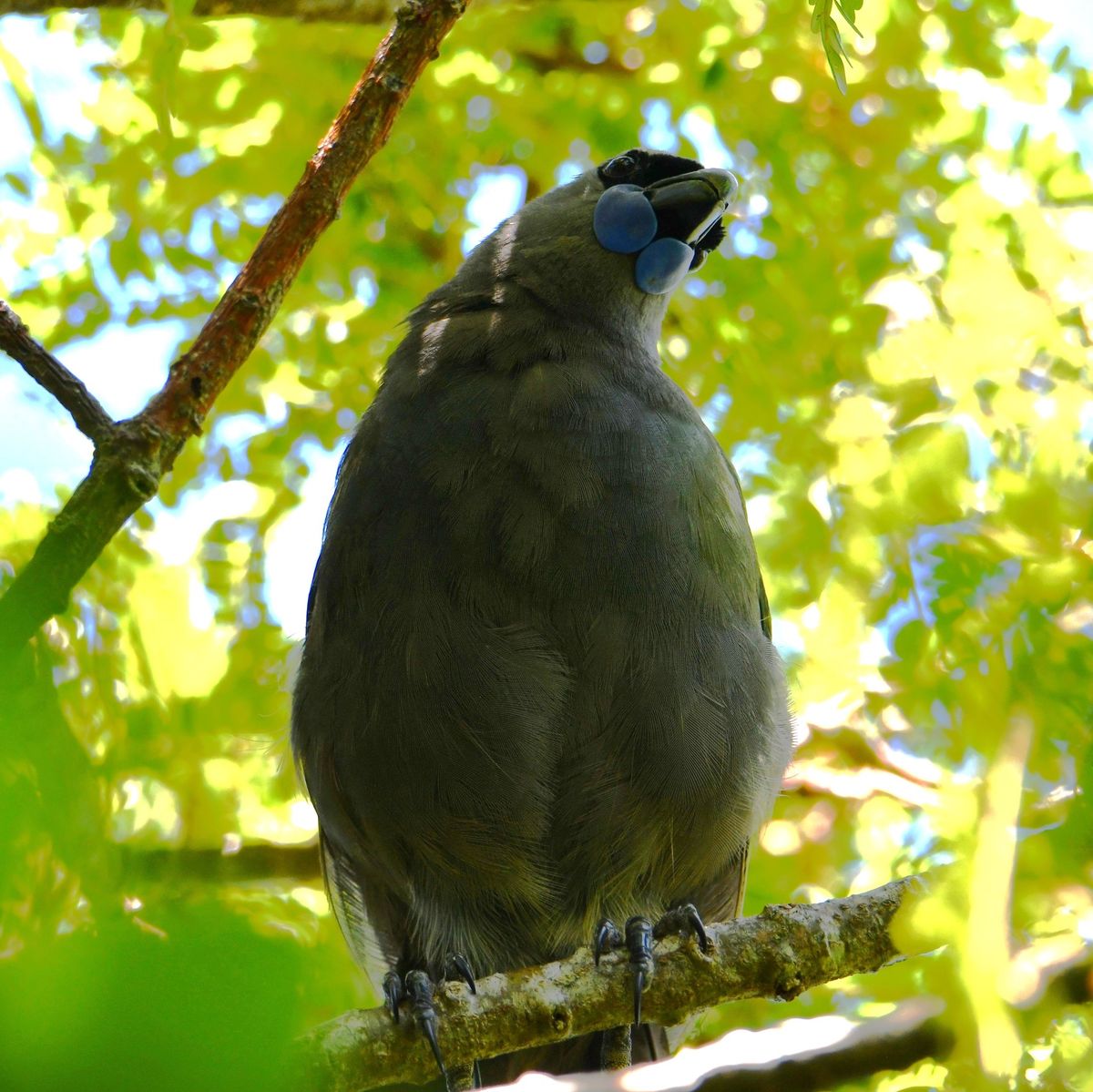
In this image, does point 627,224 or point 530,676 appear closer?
A: point 530,676

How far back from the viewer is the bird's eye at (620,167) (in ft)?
15.5

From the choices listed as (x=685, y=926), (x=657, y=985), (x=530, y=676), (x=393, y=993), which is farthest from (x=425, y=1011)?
(x=530, y=676)

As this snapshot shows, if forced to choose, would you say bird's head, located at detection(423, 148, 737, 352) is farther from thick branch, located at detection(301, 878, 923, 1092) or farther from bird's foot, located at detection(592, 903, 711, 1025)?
thick branch, located at detection(301, 878, 923, 1092)

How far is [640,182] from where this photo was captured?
4.69 m

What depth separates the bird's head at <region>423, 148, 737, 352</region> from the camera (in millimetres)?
4395

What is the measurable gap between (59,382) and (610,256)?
233 cm

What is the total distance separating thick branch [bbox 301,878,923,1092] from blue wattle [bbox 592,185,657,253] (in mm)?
2482

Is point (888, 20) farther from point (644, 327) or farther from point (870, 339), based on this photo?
point (644, 327)

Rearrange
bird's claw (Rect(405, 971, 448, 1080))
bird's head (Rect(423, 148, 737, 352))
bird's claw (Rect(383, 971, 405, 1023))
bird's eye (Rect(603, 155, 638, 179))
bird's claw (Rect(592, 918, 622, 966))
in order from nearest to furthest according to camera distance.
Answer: bird's claw (Rect(405, 971, 448, 1080))
bird's claw (Rect(383, 971, 405, 1023))
bird's claw (Rect(592, 918, 622, 966))
bird's head (Rect(423, 148, 737, 352))
bird's eye (Rect(603, 155, 638, 179))

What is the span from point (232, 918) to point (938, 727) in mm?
2252

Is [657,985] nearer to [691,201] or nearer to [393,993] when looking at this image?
[393,993]

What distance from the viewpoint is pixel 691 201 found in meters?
4.51

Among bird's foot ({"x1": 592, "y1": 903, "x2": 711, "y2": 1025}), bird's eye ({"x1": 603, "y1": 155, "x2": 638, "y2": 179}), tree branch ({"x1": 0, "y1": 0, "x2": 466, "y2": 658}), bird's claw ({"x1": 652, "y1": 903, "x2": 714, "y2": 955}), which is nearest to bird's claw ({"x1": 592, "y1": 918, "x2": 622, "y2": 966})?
bird's foot ({"x1": 592, "y1": 903, "x2": 711, "y2": 1025})

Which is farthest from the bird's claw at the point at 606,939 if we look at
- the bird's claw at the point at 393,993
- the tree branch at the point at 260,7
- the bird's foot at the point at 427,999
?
the tree branch at the point at 260,7
